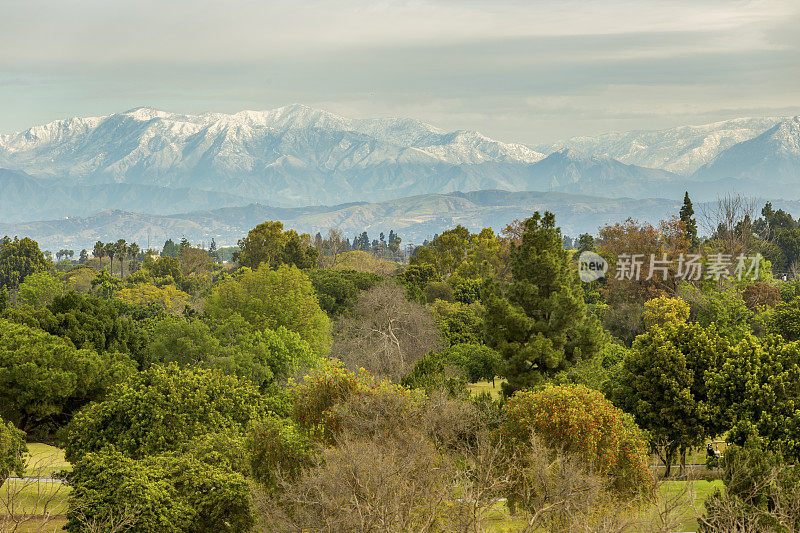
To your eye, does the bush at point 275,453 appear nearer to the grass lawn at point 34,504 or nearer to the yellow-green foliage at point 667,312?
the grass lawn at point 34,504

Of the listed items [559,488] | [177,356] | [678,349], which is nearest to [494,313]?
[678,349]

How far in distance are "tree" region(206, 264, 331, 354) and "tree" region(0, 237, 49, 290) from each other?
61023mm

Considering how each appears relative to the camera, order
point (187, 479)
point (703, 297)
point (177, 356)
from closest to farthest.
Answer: point (187, 479)
point (177, 356)
point (703, 297)

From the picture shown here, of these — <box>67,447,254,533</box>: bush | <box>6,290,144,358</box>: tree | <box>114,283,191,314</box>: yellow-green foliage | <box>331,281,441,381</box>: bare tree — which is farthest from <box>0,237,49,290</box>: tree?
<box>67,447,254,533</box>: bush

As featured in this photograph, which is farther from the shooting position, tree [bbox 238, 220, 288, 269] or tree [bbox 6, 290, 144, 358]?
tree [bbox 238, 220, 288, 269]

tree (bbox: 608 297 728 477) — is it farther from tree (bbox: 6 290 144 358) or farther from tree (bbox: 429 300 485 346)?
tree (bbox: 6 290 144 358)

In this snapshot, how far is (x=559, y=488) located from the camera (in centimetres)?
2066

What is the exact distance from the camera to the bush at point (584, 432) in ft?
84.5

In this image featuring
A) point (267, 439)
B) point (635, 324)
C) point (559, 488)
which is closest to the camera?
point (559, 488)

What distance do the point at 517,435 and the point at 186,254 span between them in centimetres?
11890

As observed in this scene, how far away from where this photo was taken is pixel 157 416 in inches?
1151

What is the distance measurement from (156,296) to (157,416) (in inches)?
2457

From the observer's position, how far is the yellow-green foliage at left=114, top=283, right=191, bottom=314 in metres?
87.4

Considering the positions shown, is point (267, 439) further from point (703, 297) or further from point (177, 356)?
point (703, 297)
